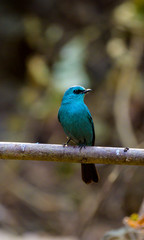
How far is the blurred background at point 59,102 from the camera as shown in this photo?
688 centimetres

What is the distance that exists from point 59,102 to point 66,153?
3.17 metres

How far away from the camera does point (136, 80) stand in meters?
7.51

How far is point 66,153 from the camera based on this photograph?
11.8 ft

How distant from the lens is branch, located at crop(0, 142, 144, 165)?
3.49 meters

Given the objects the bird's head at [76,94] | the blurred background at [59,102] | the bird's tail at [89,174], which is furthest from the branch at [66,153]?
the blurred background at [59,102]

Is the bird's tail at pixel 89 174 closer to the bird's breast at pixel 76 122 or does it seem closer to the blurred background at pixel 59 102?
the bird's breast at pixel 76 122

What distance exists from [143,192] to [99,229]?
1.10m

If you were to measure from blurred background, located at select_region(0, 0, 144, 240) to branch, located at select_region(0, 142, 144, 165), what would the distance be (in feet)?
7.77

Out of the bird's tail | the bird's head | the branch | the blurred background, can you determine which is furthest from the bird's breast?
the blurred background

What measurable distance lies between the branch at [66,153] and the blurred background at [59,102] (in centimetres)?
237

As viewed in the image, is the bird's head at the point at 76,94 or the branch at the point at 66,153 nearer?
the branch at the point at 66,153

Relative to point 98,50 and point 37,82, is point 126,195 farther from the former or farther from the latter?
point 98,50

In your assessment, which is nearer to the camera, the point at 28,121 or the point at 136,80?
the point at 136,80

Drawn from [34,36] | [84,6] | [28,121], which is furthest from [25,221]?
[84,6]
